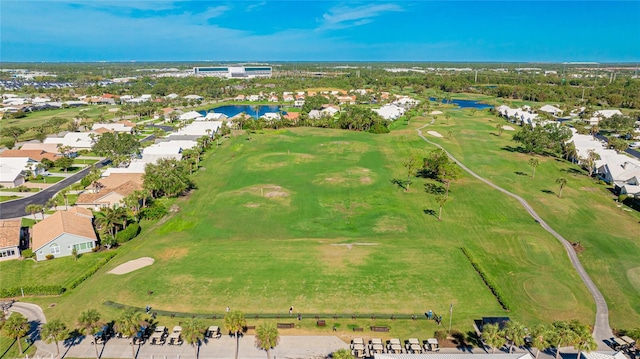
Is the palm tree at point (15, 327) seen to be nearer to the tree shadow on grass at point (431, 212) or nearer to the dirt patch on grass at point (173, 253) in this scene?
the dirt patch on grass at point (173, 253)

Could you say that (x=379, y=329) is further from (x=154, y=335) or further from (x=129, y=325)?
(x=129, y=325)

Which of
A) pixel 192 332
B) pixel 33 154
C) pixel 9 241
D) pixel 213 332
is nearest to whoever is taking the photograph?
pixel 192 332

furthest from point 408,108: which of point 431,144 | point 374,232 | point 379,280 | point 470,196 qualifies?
point 379,280

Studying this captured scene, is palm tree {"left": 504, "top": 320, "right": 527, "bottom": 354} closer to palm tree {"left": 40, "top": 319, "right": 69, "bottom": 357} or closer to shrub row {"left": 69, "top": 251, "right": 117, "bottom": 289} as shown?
palm tree {"left": 40, "top": 319, "right": 69, "bottom": 357}

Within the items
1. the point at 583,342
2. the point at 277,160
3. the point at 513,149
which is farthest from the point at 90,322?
the point at 513,149

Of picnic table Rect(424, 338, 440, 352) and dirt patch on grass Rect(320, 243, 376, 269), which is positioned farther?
dirt patch on grass Rect(320, 243, 376, 269)

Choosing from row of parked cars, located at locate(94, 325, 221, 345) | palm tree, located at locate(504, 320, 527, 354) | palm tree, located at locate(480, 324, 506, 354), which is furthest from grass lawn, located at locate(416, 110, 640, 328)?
row of parked cars, located at locate(94, 325, 221, 345)
